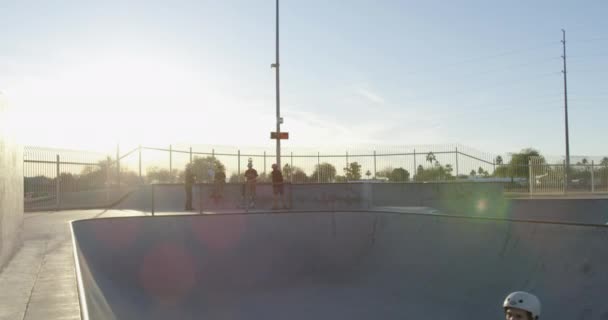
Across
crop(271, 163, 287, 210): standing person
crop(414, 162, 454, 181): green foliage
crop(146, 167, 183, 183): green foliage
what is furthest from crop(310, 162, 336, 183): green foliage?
crop(146, 167, 183, 183): green foliage

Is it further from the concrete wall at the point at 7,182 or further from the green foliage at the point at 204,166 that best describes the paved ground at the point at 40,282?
the green foliage at the point at 204,166

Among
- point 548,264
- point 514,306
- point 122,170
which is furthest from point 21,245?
point 122,170

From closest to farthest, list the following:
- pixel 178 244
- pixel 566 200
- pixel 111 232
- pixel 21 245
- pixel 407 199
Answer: pixel 21 245 < pixel 111 232 < pixel 178 244 < pixel 566 200 < pixel 407 199

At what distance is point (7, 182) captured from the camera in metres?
7.10

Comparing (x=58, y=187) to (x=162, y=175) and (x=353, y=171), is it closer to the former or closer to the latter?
(x=162, y=175)

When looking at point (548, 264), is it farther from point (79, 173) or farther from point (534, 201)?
point (79, 173)

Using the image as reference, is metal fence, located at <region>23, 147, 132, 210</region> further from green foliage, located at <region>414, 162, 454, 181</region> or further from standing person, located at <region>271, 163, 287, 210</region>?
green foliage, located at <region>414, 162, 454, 181</region>

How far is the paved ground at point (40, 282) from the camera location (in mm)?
3922

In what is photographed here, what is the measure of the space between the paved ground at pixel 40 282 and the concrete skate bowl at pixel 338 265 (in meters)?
0.44

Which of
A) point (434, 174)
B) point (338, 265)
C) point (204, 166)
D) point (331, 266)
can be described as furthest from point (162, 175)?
point (434, 174)

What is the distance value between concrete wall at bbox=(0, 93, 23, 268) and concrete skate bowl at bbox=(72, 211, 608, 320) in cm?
92

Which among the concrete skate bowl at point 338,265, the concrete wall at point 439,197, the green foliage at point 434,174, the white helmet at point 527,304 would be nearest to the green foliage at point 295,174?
the concrete wall at point 439,197

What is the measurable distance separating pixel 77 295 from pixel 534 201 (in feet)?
48.7

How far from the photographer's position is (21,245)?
8172mm
